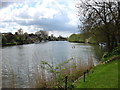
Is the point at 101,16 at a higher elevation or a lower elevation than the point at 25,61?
higher

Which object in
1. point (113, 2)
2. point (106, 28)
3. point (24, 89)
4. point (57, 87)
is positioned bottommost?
point (24, 89)

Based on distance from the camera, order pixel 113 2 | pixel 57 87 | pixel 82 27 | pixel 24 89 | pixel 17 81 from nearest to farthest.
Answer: pixel 57 87
pixel 24 89
pixel 17 81
pixel 113 2
pixel 82 27

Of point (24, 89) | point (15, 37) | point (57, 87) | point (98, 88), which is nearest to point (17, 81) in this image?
point (24, 89)

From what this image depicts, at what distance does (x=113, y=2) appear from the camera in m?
17.4

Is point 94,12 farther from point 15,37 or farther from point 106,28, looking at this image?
point 15,37

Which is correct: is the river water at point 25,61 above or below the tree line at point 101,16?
below

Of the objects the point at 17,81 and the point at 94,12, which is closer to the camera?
the point at 17,81

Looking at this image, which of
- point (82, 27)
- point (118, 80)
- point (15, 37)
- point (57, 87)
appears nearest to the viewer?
point (118, 80)

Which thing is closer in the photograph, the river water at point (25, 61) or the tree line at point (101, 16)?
the river water at point (25, 61)

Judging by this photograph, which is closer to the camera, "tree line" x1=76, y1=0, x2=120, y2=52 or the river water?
the river water

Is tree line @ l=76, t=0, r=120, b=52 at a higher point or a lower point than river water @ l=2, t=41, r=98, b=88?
higher

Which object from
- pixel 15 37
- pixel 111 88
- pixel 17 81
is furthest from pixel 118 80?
pixel 15 37

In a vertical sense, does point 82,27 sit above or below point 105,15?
below

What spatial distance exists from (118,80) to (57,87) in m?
2.84
